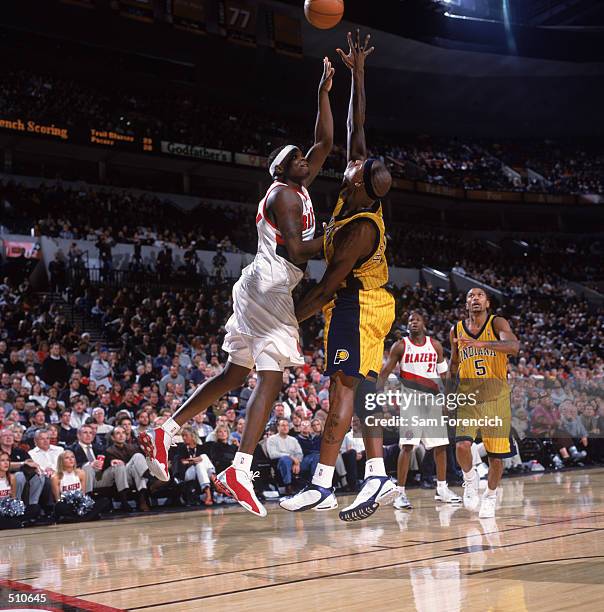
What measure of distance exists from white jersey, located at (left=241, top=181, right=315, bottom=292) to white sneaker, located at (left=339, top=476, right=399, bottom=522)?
1.25 m

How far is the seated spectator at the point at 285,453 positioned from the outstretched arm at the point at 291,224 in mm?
5546

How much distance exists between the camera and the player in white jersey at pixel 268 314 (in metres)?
4.52

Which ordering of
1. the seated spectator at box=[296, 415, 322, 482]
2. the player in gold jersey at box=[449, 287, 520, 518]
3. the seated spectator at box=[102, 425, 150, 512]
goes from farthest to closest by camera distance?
1. the seated spectator at box=[296, 415, 322, 482]
2. the seated spectator at box=[102, 425, 150, 512]
3. the player in gold jersey at box=[449, 287, 520, 518]

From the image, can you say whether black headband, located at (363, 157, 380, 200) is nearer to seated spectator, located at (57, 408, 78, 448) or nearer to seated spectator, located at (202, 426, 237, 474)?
seated spectator, located at (202, 426, 237, 474)

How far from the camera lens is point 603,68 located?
31062mm

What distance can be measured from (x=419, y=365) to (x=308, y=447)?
187cm

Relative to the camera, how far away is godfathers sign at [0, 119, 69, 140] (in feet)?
66.9

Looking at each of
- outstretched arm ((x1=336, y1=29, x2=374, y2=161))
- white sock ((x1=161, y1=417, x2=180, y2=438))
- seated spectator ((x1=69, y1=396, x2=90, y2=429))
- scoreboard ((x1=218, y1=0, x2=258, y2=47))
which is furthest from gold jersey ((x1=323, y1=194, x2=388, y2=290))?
scoreboard ((x1=218, y1=0, x2=258, y2=47))

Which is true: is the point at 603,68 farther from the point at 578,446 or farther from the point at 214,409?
the point at 214,409

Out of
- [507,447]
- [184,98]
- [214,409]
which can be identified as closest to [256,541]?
[507,447]

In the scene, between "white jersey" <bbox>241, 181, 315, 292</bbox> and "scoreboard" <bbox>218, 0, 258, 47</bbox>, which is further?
"scoreboard" <bbox>218, 0, 258, 47</bbox>

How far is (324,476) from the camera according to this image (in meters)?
4.62

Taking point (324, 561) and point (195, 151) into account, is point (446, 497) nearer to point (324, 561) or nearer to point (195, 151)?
point (324, 561)

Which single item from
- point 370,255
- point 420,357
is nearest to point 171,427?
point 370,255
